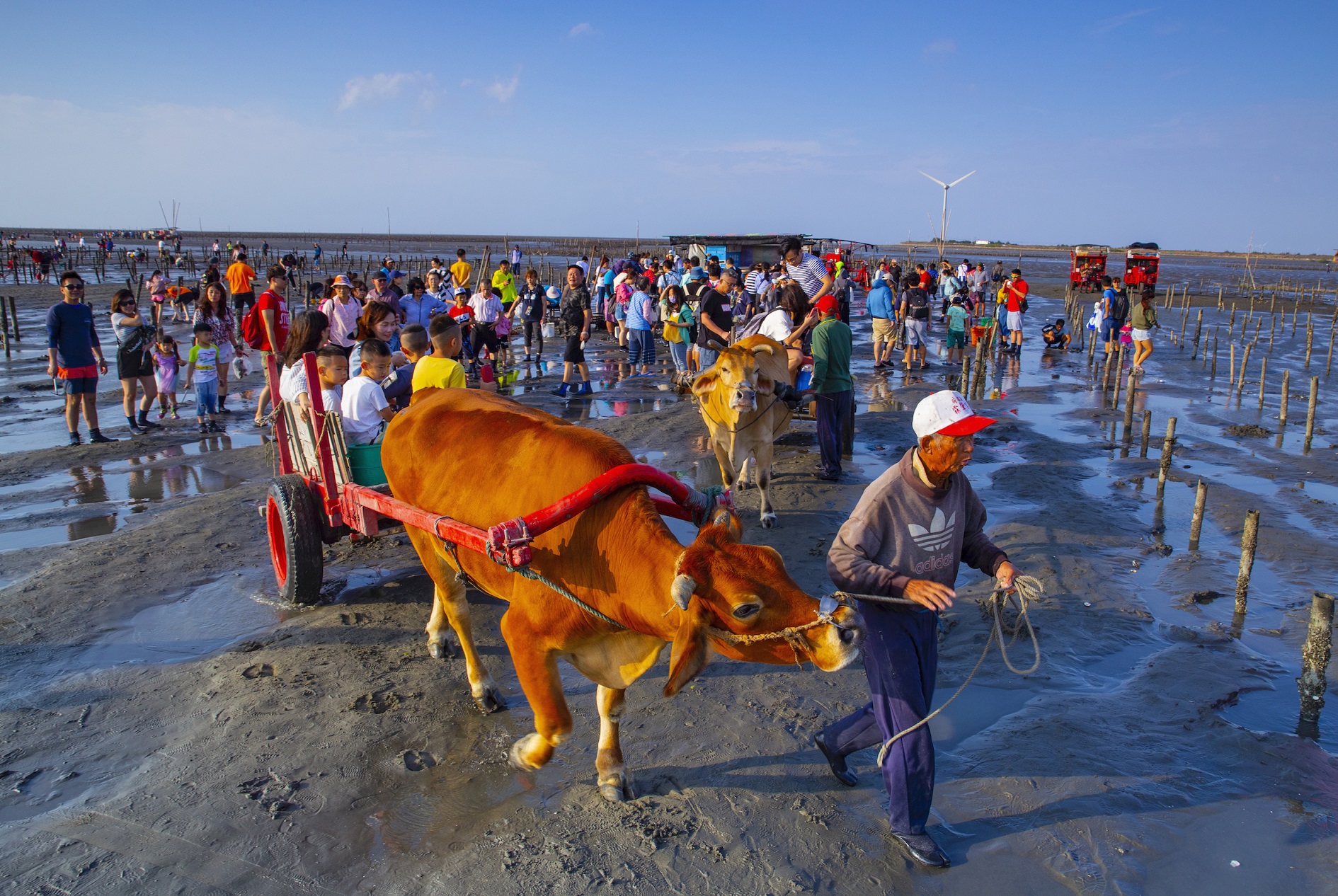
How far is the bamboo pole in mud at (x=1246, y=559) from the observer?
5.92 meters

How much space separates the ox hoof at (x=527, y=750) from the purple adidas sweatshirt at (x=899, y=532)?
5.07ft

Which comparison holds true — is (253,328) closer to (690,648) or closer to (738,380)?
(738,380)

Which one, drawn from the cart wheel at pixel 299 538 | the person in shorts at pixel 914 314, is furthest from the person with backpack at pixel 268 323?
the person in shorts at pixel 914 314

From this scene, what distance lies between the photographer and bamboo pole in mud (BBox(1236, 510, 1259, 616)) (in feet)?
19.4

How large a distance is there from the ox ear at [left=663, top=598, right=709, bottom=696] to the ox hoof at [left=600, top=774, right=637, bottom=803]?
1.10m

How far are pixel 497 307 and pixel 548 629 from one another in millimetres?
12160

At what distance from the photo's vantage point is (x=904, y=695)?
3.35 metres

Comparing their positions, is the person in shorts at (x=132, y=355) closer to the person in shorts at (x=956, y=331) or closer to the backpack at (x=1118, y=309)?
the person in shorts at (x=956, y=331)

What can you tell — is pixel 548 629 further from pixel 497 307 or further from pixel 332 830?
pixel 497 307

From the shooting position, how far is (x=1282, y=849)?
3.62m

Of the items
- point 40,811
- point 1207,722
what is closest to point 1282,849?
point 1207,722

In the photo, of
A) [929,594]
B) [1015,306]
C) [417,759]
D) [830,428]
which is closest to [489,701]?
[417,759]

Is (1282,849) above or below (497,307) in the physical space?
below

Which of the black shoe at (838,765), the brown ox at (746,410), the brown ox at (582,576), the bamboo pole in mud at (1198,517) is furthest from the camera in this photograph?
the brown ox at (746,410)
